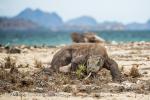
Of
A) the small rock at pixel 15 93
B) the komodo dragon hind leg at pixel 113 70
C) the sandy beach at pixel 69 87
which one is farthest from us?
the komodo dragon hind leg at pixel 113 70

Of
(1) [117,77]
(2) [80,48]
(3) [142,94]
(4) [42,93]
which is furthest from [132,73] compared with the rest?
(4) [42,93]

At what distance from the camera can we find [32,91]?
10.2m

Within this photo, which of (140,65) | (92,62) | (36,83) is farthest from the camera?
(140,65)

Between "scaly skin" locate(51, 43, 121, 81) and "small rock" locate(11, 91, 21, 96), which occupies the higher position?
"scaly skin" locate(51, 43, 121, 81)

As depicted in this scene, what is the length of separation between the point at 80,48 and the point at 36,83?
2.15 meters

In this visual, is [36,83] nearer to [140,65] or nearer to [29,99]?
[29,99]

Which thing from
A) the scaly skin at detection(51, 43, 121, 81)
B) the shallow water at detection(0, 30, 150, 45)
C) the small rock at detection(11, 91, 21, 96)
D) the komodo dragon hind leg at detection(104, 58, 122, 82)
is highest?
the shallow water at detection(0, 30, 150, 45)

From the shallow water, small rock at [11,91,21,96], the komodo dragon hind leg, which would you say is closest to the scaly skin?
the komodo dragon hind leg

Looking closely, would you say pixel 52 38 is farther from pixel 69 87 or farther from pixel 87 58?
pixel 69 87

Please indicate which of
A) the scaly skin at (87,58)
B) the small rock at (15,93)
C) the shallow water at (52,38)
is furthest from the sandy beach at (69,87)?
the shallow water at (52,38)

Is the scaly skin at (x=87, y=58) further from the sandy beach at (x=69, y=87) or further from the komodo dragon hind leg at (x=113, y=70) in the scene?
the sandy beach at (x=69, y=87)

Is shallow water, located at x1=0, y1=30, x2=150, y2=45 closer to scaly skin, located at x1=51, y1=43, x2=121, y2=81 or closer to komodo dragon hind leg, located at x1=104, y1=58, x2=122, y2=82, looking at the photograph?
scaly skin, located at x1=51, y1=43, x2=121, y2=81

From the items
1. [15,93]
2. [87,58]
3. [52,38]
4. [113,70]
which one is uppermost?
[52,38]

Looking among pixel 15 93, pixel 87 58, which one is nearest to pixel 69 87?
pixel 15 93
